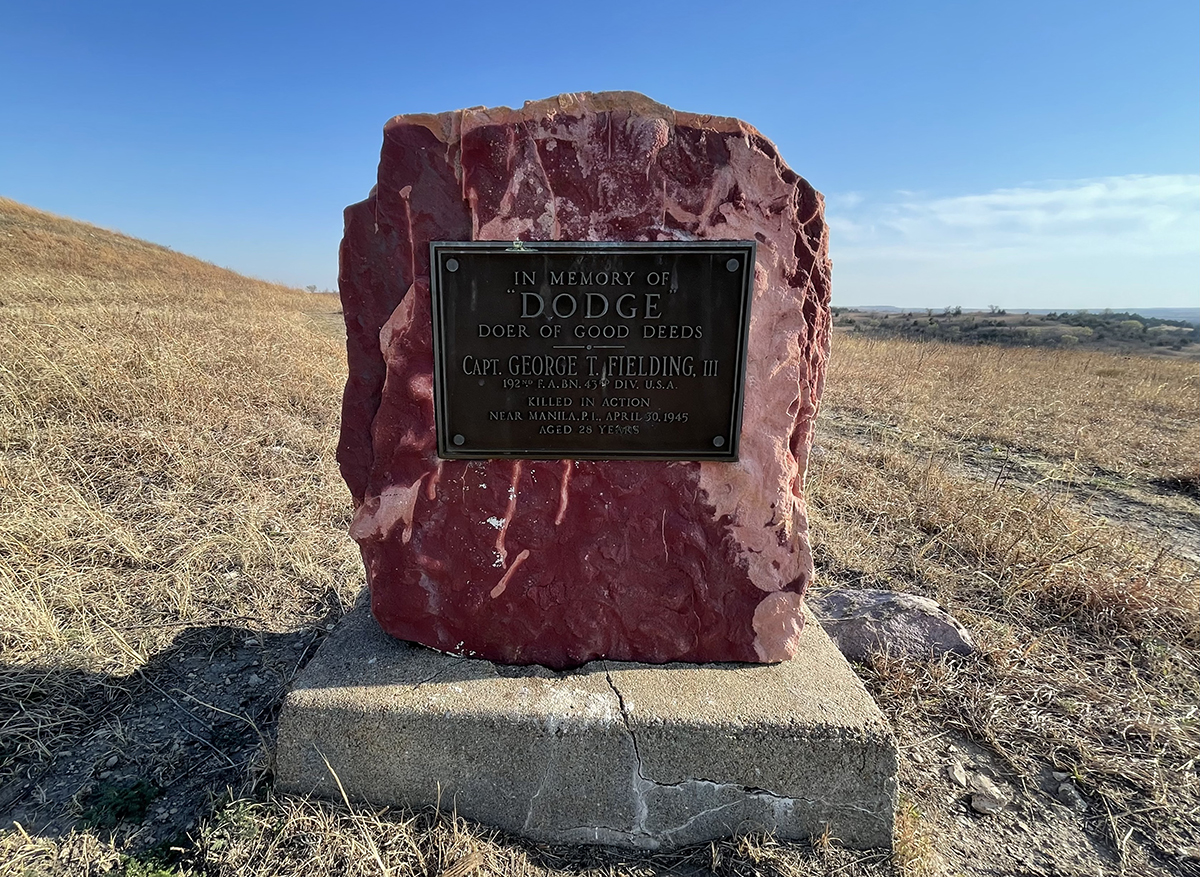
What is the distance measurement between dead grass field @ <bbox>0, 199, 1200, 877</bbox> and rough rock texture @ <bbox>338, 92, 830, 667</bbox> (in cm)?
59

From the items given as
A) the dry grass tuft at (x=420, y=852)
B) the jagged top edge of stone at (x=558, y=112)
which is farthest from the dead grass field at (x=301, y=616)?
the jagged top edge of stone at (x=558, y=112)

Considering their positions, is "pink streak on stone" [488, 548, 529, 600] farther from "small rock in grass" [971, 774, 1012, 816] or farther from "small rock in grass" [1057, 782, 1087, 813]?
"small rock in grass" [1057, 782, 1087, 813]

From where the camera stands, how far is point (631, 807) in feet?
5.63

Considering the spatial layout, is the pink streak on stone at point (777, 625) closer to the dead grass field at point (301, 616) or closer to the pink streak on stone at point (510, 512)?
the dead grass field at point (301, 616)

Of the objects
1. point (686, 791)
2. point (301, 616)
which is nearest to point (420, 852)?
point (686, 791)

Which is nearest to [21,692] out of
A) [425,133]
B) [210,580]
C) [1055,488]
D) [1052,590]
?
[210,580]

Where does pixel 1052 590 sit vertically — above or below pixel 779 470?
below

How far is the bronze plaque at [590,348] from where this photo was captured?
1.60 meters

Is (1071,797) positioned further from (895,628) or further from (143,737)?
(143,737)

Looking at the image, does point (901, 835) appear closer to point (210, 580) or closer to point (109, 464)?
point (210, 580)

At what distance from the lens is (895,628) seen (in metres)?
2.50

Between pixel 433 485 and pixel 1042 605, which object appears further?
pixel 1042 605

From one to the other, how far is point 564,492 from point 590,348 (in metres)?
0.42

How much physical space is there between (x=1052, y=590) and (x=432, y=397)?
2995 mm
